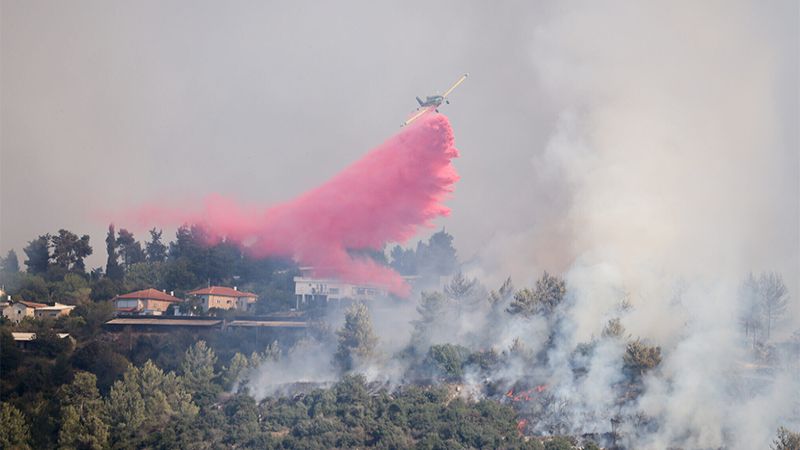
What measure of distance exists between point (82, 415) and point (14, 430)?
4.79 meters

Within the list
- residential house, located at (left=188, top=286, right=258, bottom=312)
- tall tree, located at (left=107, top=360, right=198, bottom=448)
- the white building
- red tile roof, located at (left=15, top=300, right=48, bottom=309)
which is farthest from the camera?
residential house, located at (left=188, top=286, right=258, bottom=312)

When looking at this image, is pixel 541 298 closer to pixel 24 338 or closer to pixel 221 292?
pixel 221 292

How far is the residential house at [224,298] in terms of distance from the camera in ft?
379

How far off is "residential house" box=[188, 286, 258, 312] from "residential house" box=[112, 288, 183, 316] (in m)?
2.60

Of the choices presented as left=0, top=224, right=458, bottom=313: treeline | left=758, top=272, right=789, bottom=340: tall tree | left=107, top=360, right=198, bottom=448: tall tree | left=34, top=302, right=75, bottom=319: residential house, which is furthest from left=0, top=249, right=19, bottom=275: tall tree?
left=758, top=272, right=789, bottom=340: tall tree

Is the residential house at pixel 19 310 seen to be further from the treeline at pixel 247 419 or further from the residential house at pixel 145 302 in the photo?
the treeline at pixel 247 419

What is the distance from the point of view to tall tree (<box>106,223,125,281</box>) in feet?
422

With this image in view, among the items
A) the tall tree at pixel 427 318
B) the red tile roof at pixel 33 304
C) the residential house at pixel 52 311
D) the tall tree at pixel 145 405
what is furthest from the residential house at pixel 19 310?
the tall tree at pixel 427 318

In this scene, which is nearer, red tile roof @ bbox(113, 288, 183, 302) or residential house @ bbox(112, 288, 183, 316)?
residential house @ bbox(112, 288, 183, 316)

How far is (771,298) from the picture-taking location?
85875 millimetres

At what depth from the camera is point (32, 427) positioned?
79.1 m

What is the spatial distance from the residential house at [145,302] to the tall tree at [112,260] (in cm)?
1253

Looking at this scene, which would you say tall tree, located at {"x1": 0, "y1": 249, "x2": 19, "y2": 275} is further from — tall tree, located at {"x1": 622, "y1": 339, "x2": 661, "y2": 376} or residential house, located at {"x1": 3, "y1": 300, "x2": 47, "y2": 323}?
tall tree, located at {"x1": 622, "y1": 339, "x2": 661, "y2": 376}

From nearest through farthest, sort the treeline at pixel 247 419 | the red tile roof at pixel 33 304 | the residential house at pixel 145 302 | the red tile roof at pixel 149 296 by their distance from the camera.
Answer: the treeline at pixel 247 419, the red tile roof at pixel 33 304, the residential house at pixel 145 302, the red tile roof at pixel 149 296
